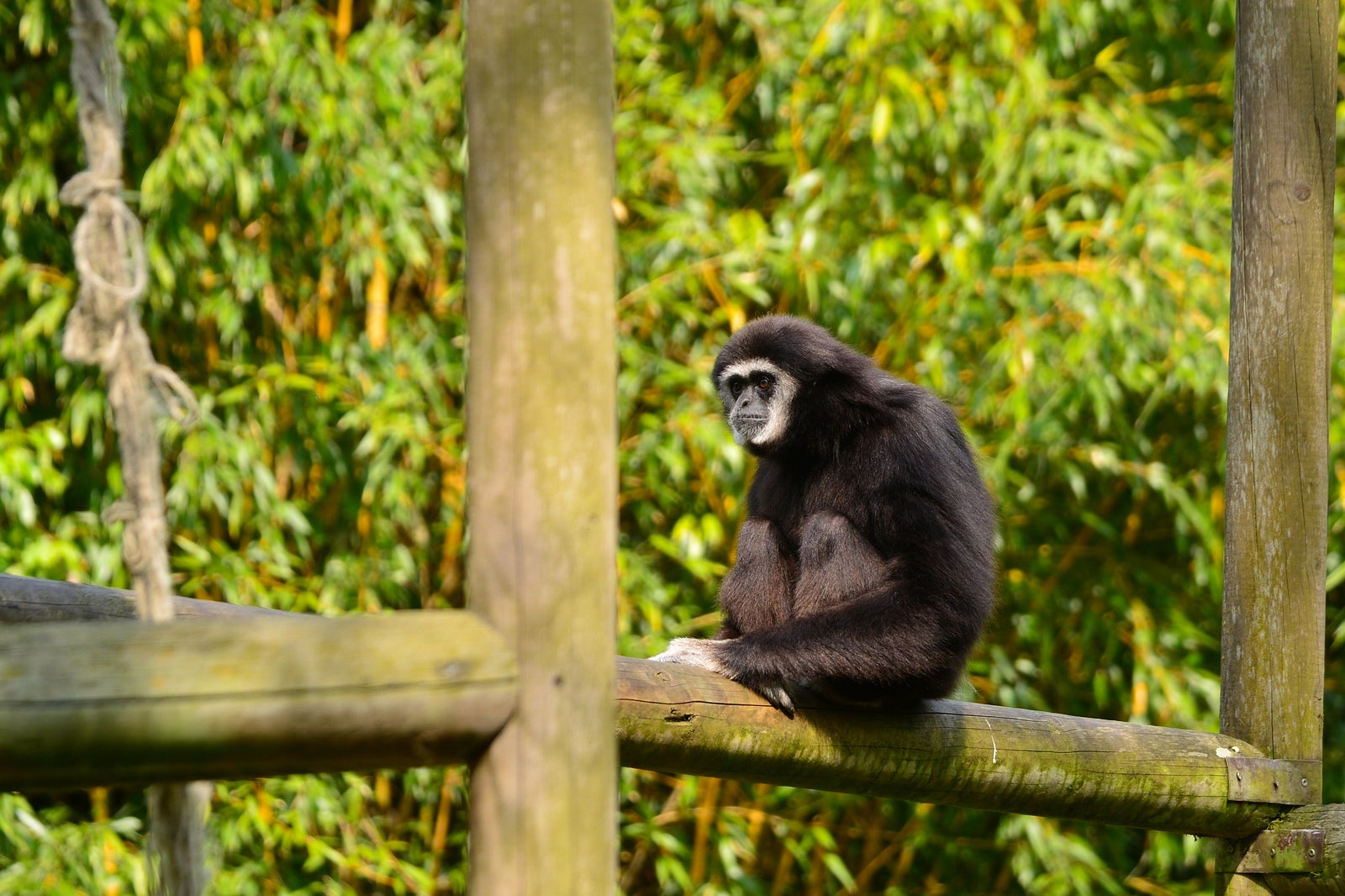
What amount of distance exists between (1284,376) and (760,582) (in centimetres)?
135

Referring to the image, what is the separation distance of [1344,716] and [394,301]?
191 inches

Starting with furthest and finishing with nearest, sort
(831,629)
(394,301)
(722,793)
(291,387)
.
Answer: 1. (394,301)
2. (722,793)
3. (291,387)
4. (831,629)

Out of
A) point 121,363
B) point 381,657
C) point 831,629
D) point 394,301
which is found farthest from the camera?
point 394,301

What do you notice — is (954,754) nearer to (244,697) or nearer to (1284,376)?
(1284,376)

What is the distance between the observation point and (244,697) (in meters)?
1.36

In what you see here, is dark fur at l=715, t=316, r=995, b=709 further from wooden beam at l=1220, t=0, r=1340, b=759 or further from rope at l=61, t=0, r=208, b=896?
rope at l=61, t=0, r=208, b=896

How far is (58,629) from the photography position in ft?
4.35

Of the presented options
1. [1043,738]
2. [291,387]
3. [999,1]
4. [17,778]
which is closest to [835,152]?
[999,1]

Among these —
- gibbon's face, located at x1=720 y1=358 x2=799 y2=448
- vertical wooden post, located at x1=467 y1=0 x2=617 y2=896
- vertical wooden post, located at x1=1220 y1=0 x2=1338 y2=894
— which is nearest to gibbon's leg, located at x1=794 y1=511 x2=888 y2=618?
gibbon's face, located at x1=720 y1=358 x2=799 y2=448

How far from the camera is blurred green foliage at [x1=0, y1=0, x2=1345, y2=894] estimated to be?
4.83 meters

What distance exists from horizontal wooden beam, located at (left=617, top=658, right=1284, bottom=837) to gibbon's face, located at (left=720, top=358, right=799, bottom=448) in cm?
92

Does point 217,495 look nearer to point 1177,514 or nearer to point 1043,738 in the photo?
point 1043,738

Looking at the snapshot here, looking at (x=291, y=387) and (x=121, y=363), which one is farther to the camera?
(x=291, y=387)

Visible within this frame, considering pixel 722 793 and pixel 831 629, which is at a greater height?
pixel 831 629
